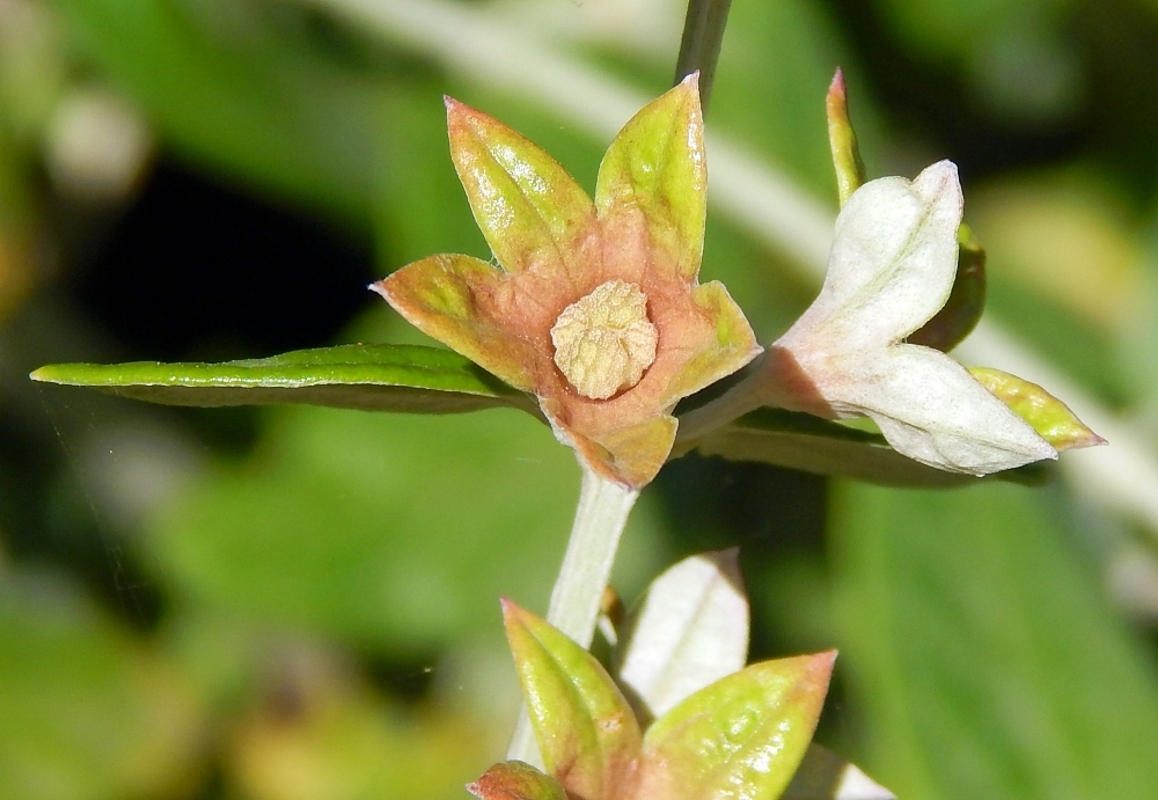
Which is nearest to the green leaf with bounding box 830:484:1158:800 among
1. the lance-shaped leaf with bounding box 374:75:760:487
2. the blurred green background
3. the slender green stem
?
the blurred green background

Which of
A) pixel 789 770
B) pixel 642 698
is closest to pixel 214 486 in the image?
pixel 642 698

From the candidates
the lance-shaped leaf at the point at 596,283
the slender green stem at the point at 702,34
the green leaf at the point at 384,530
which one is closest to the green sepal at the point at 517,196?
the lance-shaped leaf at the point at 596,283

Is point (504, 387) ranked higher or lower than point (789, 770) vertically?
higher

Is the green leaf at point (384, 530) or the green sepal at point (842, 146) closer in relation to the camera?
the green sepal at point (842, 146)

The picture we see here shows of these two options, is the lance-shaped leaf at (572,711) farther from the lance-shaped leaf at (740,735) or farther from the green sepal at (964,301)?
the green sepal at (964,301)

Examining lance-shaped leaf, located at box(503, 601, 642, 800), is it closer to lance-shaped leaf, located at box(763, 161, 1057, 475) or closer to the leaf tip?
lance-shaped leaf, located at box(763, 161, 1057, 475)

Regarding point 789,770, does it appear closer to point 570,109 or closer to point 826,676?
point 826,676
